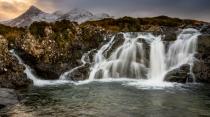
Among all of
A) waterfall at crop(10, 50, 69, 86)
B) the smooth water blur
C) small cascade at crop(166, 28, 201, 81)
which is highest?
small cascade at crop(166, 28, 201, 81)

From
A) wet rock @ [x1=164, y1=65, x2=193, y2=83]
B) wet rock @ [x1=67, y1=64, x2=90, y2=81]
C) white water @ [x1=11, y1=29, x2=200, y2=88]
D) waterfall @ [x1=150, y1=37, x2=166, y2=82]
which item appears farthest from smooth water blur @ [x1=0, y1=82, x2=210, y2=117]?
waterfall @ [x1=150, y1=37, x2=166, y2=82]

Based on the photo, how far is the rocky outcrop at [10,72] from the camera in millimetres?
37203

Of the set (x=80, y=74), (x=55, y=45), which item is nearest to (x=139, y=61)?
(x=80, y=74)

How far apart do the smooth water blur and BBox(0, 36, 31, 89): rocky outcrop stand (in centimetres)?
269

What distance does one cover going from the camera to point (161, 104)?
26.6m

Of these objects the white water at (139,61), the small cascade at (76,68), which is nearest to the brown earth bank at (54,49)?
the small cascade at (76,68)

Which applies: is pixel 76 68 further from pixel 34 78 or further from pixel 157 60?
pixel 157 60

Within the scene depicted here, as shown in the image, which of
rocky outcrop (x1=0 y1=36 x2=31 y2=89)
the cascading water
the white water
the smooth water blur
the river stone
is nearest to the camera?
the smooth water blur

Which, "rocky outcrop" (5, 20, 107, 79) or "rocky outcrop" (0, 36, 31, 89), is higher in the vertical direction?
"rocky outcrop" (5, 20, 107, 79)

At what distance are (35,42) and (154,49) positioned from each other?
49.6 feet

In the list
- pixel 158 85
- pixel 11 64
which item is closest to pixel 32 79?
pixel 11 64

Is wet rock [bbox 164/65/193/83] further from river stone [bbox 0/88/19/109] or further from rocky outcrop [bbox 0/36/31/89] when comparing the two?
river stone [bbox 0/88/19/109]

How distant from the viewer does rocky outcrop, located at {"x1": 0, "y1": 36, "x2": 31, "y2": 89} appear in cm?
3720

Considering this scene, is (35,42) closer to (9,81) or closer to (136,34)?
(9,81)
